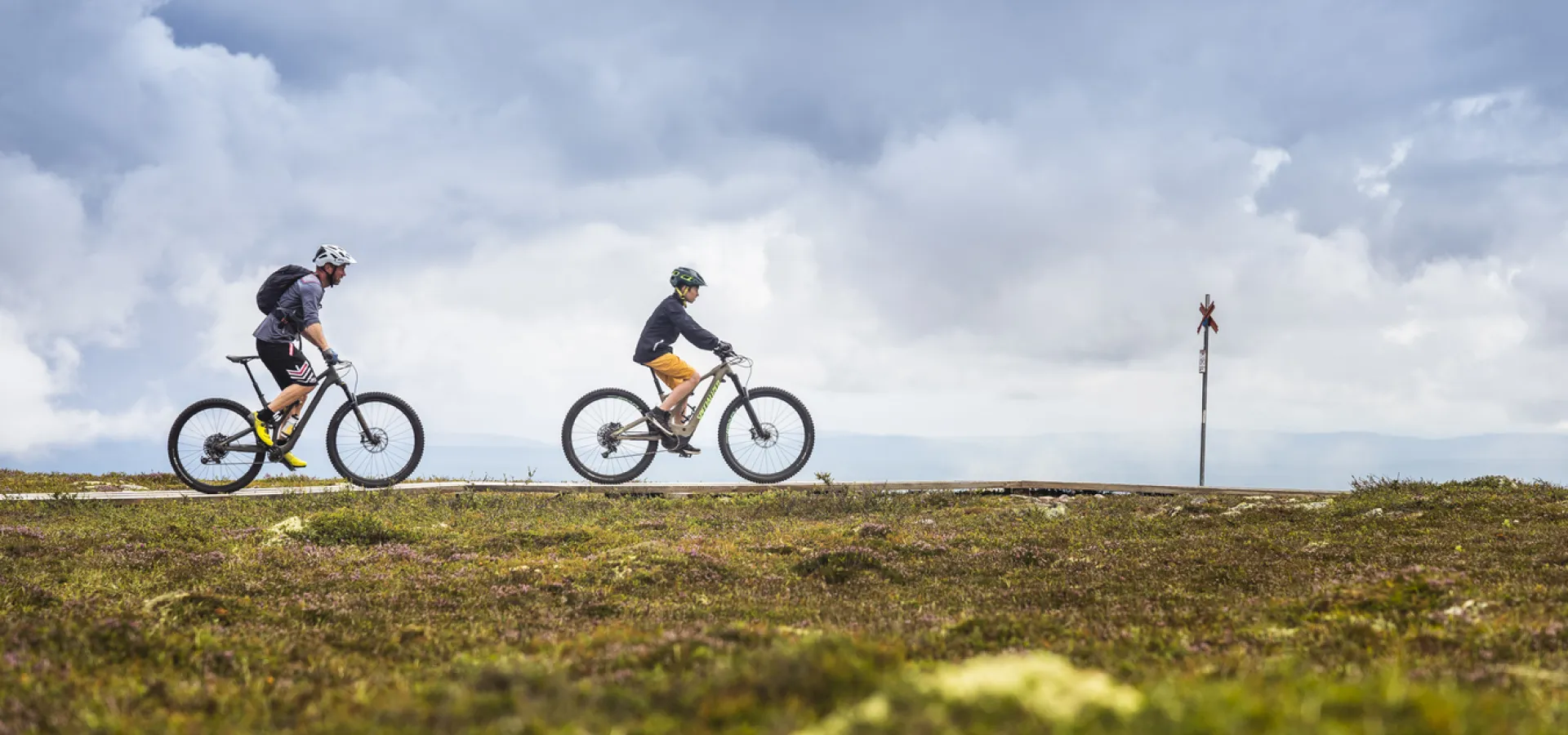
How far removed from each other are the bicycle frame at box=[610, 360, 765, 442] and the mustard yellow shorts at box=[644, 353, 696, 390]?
23 cm

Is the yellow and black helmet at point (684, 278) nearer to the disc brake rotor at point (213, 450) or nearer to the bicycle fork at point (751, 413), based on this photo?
the bicycle fork at point (751, 413)

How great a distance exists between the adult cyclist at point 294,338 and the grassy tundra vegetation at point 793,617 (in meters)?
1.82

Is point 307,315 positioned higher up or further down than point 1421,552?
higher up

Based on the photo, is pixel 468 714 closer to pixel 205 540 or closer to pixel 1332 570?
pixel 1332 570

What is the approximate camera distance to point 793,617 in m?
7.76

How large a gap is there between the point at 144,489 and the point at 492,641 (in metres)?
17.7

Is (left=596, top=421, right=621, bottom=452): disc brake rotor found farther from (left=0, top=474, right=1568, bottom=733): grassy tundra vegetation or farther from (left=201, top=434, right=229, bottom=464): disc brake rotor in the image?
(left=201, top=434, right=229, bottom=464): disc brake rotor

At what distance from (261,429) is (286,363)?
1.34 meters

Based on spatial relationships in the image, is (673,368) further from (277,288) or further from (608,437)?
(277,288)

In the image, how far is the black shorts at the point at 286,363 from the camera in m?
17.1

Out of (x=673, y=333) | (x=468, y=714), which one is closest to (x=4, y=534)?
(x=673, y=333)

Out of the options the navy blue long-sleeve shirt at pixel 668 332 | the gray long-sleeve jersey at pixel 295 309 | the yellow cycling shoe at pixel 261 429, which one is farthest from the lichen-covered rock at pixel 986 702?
the yellow cycling shoe at pixel 261 429

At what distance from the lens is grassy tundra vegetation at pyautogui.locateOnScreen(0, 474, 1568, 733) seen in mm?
3160

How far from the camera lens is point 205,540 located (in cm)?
1260
